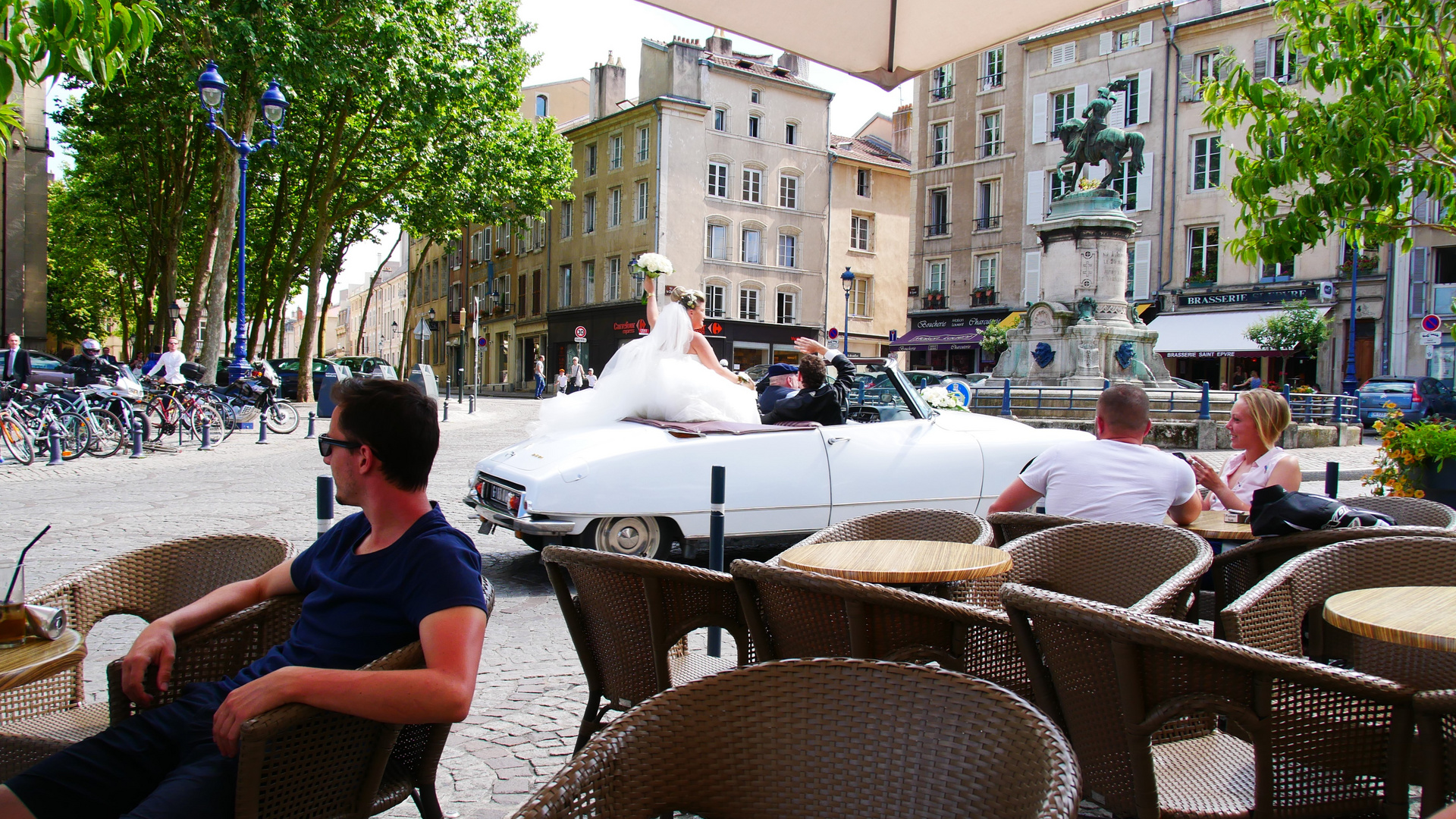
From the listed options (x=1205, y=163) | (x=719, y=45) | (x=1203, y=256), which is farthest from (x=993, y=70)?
(x=719, y=45)

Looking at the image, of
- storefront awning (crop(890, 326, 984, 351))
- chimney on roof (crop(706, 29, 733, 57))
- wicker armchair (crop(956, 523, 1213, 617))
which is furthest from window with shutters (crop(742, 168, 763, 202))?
wicker armchair (crop(956, 523, 1213, 617))

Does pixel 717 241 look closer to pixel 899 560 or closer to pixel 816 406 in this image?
pixel 816 406

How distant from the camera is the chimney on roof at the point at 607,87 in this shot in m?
47.4

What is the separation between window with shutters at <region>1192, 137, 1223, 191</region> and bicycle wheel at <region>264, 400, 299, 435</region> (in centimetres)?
3143

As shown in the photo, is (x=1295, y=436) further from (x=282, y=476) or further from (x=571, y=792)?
(x=571, y=792)

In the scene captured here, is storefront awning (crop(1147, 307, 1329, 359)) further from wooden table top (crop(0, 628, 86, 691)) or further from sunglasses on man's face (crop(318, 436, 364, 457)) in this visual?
wooden table top (crop(0, 628, 86, 691))

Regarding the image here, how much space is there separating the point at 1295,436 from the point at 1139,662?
1928 centimetres

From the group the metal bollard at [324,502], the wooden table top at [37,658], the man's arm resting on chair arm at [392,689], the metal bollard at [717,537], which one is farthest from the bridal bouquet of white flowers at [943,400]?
the wooden table top at [37,658]

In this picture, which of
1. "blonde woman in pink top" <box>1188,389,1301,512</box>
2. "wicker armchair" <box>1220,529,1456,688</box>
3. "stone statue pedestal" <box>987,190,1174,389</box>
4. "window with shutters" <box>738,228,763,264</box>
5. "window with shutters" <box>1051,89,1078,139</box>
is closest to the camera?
"wicker armchair" <box>1220,529,1456,688</box>

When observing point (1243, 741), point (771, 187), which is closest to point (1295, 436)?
point (1243, 741)

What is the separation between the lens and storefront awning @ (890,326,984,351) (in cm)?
4138

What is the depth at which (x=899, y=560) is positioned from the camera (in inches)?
135

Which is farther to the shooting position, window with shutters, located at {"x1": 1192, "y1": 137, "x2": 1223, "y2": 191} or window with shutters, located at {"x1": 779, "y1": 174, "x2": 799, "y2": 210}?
window with shutters, located at {"x1": 779, "y1": 174, "x2": 799, "y2": 210}

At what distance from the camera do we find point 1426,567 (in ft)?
10.5
